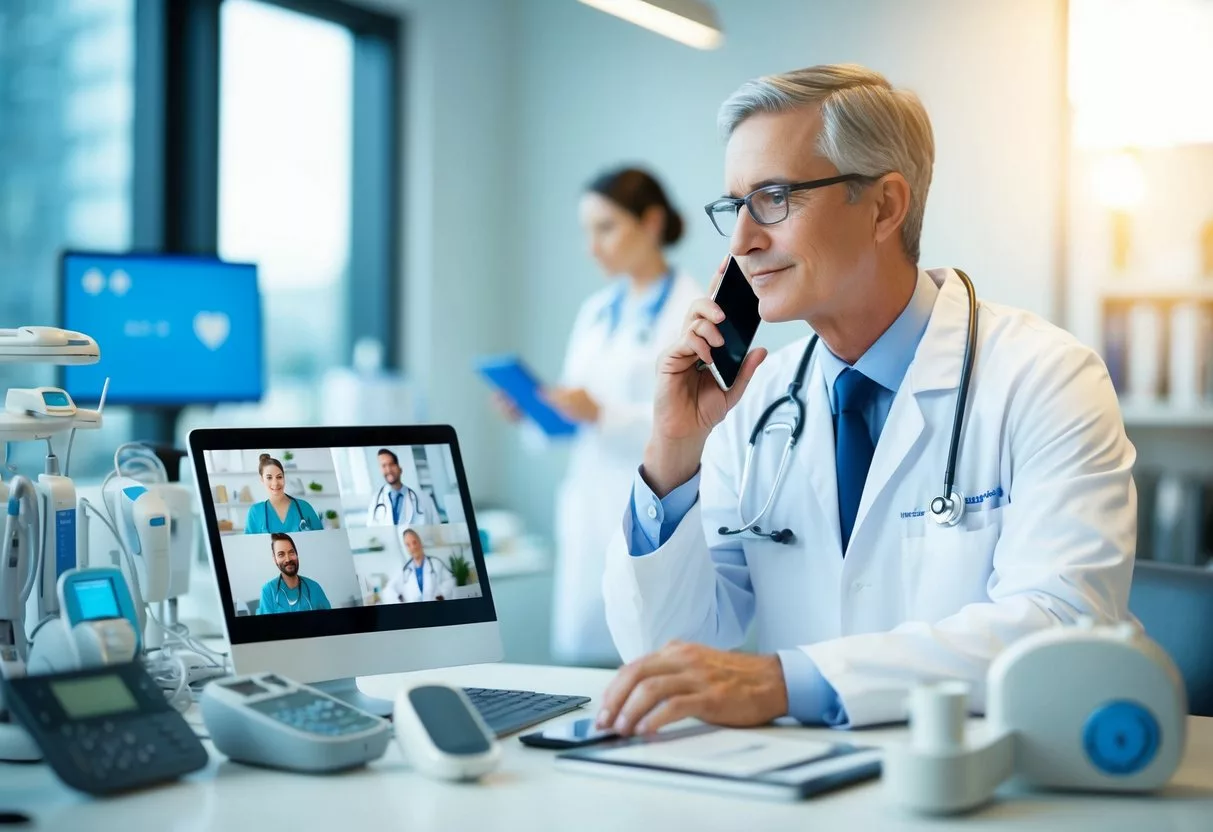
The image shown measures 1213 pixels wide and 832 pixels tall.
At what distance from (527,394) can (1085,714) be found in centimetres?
246

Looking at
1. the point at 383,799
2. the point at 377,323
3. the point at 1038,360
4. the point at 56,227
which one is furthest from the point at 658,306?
the point at 383,799

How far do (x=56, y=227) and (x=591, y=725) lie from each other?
2.74m

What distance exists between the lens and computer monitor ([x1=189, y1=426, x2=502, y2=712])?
139 centimetres

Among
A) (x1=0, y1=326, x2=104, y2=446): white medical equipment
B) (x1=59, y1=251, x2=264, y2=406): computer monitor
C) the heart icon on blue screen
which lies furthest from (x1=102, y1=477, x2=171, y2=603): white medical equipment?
the heart icon on blue screen

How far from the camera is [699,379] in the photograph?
5.69 ft

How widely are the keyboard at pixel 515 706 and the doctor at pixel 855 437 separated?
118mm

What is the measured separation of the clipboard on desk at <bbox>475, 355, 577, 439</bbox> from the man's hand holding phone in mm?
1652

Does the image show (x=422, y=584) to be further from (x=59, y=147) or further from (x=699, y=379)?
(x=59, y=147)

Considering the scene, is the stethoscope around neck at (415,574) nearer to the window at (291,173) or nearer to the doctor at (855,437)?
the doctor at (855,437)

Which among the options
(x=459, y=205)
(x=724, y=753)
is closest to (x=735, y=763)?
(x=724, y=753)

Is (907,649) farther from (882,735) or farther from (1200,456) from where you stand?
(1200,456)

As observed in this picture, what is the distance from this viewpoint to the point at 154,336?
104 inches

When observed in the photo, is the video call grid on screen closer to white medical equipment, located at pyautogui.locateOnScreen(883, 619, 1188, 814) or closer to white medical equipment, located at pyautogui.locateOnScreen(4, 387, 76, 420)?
white medical equipment, located at pyautogui.locateOnScreen(4, 387, 76, 420)

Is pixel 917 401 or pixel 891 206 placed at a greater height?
pixel 891 206
